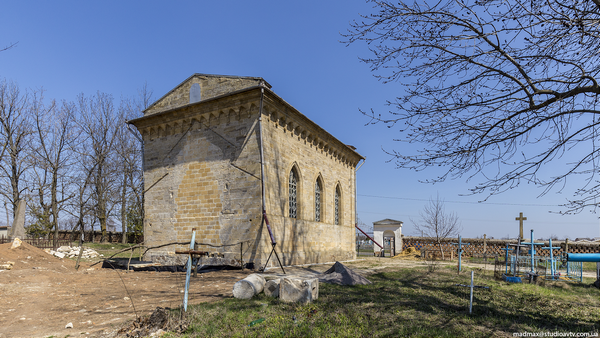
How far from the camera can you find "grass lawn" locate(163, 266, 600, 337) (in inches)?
176

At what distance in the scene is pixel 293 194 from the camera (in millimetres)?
14086

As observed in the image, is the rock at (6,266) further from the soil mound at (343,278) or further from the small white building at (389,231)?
the small white building at (389,231)

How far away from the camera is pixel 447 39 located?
5.30m

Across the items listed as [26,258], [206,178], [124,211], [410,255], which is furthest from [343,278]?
[124,211]

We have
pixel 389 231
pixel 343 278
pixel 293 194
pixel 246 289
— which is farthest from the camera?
pixel 389 231

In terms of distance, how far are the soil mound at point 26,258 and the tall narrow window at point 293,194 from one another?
28.0 ft

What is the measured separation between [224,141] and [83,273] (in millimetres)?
6202

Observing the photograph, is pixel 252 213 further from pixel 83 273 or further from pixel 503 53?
pixel 503 53

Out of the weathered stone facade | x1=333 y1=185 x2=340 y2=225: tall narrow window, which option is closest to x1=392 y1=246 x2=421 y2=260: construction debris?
x1=333 y1=185 x2=340 y2=225: tall narrow window

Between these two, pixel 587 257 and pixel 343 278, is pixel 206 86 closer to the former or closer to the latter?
pixel 343 278

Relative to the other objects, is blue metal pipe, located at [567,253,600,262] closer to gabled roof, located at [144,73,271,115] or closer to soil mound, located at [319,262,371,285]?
soil mound, located at [319,262,371,285]

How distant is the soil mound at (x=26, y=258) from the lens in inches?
431

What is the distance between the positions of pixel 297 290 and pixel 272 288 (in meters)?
0.71

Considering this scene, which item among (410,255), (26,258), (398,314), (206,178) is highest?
(206,178)
